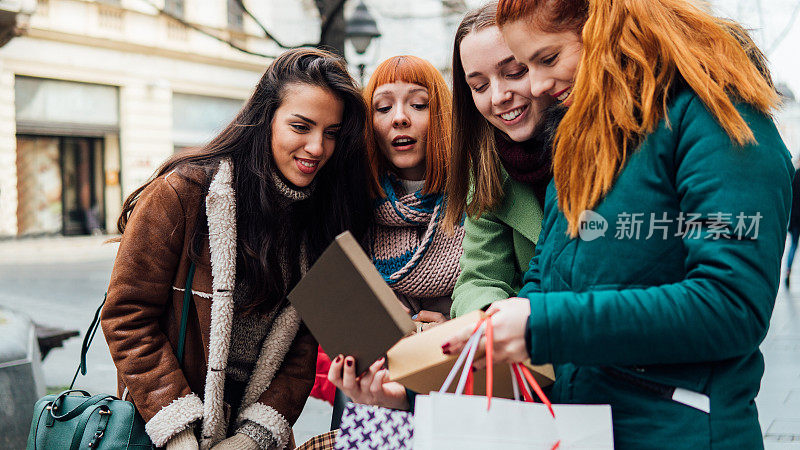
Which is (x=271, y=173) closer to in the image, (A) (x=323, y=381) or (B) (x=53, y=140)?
(A) (x=323, y=381)

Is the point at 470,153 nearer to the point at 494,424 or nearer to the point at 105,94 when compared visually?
the point at 494,424

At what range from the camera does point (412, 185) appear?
274 centimetres

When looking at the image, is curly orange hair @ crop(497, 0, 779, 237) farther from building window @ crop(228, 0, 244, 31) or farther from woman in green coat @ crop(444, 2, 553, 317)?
building window @ crop(228, 0, 244, 31)

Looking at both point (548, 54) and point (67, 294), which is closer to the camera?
point (548, 54)

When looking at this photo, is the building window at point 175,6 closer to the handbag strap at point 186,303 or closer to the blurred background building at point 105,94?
the blurred background building at point 105,94

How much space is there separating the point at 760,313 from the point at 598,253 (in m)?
0.28

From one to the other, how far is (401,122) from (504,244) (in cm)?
72

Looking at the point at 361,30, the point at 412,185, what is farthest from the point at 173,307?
the point at 361,30

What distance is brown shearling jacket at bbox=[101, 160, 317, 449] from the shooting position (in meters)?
2.12

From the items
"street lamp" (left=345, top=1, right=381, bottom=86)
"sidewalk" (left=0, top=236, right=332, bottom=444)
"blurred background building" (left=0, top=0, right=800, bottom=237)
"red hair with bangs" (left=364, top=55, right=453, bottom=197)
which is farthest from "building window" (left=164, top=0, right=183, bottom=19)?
"red hair with bangs" (left=364, top=55, right=453, bottom=197)

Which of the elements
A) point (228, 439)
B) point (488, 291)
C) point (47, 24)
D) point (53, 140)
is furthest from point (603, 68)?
point (53, 140)

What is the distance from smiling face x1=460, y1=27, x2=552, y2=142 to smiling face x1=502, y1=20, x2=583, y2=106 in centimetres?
36

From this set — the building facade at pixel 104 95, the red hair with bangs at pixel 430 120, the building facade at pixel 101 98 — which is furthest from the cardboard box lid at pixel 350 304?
the building facade at pixel 101 98

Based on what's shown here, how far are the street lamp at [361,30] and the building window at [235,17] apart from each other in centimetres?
1222
